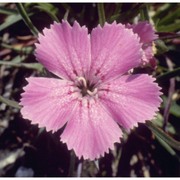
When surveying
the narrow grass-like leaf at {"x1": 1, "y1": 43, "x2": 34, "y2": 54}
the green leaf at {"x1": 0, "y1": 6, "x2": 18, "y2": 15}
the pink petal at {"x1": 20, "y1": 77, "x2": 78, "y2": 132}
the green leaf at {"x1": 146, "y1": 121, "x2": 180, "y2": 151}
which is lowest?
the green leaf at {"x1": 146, "y1": 121, "x2": 180, "y2": 151}

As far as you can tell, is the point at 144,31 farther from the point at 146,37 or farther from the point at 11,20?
the point at 11,20

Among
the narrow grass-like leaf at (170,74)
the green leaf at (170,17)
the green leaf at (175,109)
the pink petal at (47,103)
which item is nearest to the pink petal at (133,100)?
the pink petal at (47,103)

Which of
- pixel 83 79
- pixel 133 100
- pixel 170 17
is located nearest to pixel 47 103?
pixel 83 79

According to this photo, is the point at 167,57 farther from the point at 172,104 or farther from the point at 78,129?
the point at 78,129

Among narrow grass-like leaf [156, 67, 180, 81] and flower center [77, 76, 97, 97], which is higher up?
flower center [77, 76, 97, 97]

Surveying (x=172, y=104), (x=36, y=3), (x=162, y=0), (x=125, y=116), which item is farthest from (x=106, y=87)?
(x=162, y=0)

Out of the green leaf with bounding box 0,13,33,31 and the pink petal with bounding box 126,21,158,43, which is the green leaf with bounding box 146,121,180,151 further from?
the green leaf with bounding box 0,13,33,31

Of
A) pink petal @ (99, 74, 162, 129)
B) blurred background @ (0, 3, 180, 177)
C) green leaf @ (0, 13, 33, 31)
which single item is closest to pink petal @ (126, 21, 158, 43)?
pink petal @ (99, 74, 162, 129)
